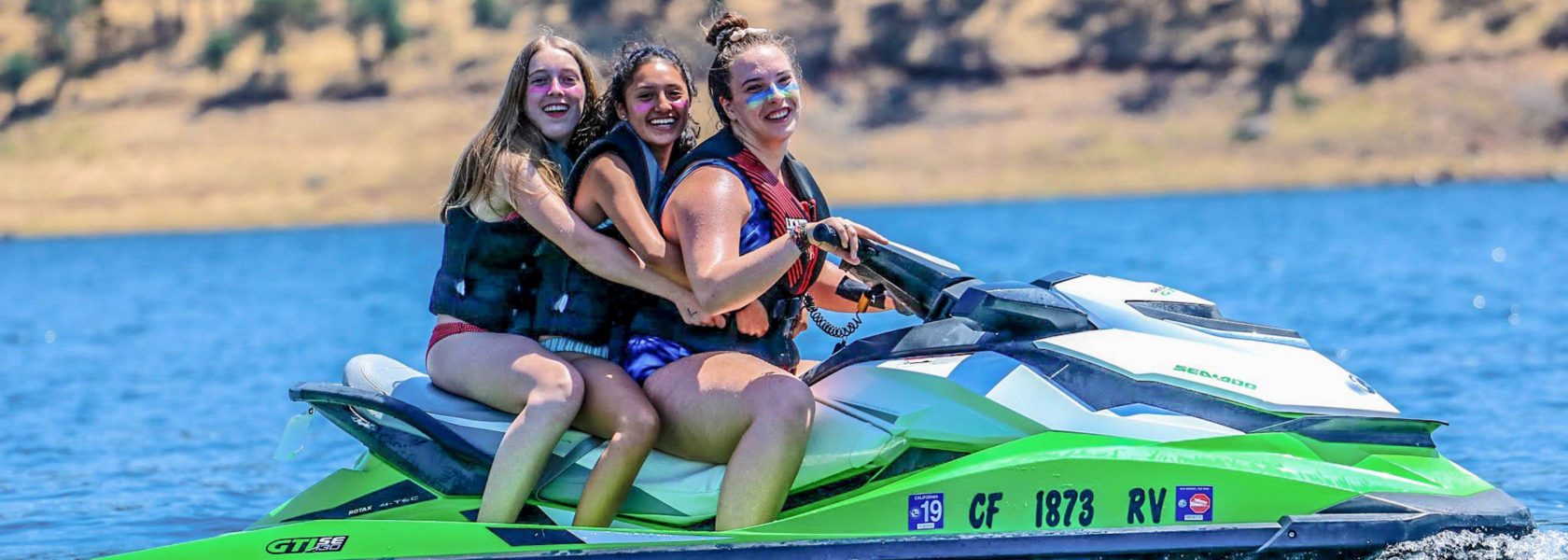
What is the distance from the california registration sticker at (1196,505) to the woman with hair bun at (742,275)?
1055 mm

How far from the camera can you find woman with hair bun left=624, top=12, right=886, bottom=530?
504 centimetres

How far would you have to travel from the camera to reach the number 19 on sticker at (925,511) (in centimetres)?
499

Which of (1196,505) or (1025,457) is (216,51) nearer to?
(1025,457)

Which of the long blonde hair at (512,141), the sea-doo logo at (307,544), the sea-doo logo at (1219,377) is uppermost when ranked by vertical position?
the long blonde hair at (512,141)

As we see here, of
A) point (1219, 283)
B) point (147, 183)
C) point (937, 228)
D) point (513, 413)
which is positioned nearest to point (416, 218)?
point (147, 183)

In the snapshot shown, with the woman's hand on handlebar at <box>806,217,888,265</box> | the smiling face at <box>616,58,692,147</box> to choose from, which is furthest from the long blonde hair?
the woman's hand on handlebar at <box>806,217,888,265</box>

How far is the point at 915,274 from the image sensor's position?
534 centimetres

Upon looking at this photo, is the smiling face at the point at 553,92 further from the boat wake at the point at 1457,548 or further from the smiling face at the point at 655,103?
the boat wake at the point at 1457,548

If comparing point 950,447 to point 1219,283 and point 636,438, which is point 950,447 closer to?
point 636,438

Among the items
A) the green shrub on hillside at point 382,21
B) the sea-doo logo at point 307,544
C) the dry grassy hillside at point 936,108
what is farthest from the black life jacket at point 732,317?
the green shrub on hillside at point 382,21

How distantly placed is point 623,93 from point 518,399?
98 cm

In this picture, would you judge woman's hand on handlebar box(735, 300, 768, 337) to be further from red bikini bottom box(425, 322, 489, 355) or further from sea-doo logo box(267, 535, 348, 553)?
sea-doo logo box(267, 535, 348, 553)

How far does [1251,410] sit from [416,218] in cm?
5305

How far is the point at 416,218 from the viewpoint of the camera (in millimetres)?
56375
